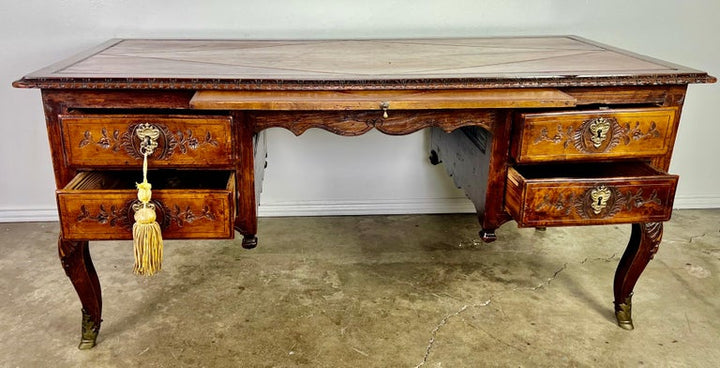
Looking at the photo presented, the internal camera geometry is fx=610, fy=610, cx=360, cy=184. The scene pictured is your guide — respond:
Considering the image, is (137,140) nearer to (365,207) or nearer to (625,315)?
(365,207)

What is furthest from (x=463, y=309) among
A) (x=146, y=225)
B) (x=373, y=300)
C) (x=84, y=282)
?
(x=84, y=282)

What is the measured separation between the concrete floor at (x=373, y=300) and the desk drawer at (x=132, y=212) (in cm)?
36

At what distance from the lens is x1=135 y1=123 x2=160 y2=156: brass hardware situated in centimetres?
133

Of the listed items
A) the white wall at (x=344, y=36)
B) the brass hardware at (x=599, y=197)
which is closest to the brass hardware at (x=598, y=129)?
the brass hardware at (x=599, y=197)

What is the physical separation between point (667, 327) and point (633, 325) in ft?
0.29

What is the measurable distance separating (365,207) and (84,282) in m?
1.09

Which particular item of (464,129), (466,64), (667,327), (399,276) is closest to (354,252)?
(399,276)

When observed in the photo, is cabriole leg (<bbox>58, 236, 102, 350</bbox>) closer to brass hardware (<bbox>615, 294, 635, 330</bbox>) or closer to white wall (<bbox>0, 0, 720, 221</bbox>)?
white wall (<bbox>0, 0, 720, 221</bbox>)

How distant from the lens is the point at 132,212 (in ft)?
4.40

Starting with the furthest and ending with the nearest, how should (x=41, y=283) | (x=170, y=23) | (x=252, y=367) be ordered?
(x=170, y=23) < (x=41, y=283) < (x=252, y=367)

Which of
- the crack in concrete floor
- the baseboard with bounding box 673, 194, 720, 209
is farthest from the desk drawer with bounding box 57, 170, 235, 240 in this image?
the baseboard with bounding box 673, 194, 720, 209

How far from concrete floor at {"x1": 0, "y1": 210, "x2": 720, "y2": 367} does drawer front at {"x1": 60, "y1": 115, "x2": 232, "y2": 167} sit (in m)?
0.51

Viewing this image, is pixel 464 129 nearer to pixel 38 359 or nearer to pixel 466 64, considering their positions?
pixel 466 64

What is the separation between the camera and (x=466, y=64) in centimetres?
153
